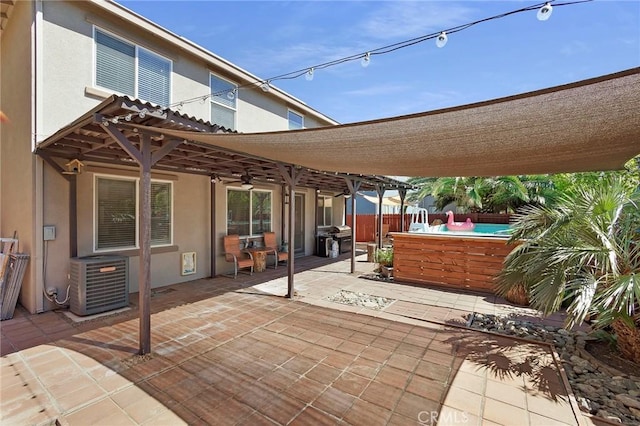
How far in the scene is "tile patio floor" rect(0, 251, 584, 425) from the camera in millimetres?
2443

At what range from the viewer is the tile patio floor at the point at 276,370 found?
2.44m

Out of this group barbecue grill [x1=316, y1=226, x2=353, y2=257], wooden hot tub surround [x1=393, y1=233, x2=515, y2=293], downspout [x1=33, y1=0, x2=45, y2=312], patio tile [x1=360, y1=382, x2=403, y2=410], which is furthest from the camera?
barbecue grill [x1=316, y1=226, x2=353, y2=257]

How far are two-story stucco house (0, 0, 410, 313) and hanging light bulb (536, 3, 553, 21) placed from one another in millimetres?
3898

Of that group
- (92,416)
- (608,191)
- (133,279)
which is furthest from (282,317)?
(608,191)

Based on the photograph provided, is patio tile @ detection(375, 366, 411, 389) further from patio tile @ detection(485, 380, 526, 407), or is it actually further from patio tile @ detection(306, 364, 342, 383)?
patio tile @ detection(485, 380, 526, 407)

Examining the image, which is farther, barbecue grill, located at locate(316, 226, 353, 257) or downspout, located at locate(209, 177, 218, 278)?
barbecue grill, located at locate(316, 226, 353, 257)

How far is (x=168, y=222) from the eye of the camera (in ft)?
21.4

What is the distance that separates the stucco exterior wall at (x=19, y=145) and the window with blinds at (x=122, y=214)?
0.91m

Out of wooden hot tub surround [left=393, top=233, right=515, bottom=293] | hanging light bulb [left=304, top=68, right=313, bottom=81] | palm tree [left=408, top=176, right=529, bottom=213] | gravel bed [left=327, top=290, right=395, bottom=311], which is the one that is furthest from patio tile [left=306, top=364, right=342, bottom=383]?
palm tree [left=408, top=176, right=529, bottom=213]

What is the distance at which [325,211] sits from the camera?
1281 cm

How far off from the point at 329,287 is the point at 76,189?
203 inches

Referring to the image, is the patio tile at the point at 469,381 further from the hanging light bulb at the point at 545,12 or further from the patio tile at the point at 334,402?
the hanging light bulb at the point at 545,12

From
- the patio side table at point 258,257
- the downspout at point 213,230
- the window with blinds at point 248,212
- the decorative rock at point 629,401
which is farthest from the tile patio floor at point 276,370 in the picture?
the window with blinds at point 248,212

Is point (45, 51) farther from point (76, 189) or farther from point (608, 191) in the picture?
point (608, 191)
